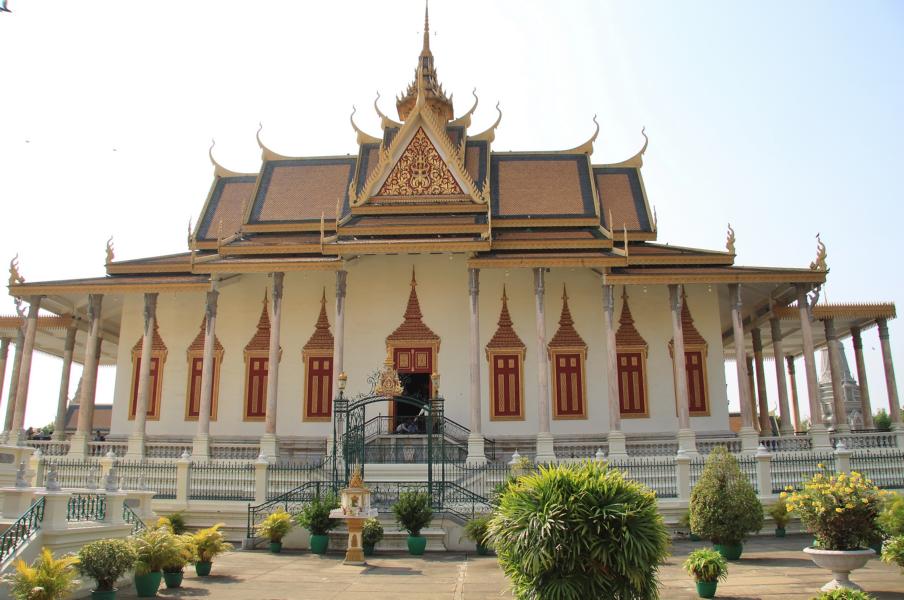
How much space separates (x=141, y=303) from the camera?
23.1 m

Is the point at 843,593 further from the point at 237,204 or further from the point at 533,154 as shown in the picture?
the point at 237,204

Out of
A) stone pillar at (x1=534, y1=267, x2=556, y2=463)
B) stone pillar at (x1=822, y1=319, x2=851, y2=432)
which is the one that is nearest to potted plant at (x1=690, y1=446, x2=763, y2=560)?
stone pillar at (x1=534, y1=267, x2=556, y2=463)

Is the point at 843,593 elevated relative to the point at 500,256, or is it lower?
lower

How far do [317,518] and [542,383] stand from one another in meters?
7.90

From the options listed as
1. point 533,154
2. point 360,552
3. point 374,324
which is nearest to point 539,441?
point 374,324

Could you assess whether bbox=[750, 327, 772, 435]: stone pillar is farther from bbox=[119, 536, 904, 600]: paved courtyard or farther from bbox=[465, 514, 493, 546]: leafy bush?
bbox=[465, 514, 493, 546]: leafy bush

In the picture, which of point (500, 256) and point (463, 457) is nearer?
point (463, 457)

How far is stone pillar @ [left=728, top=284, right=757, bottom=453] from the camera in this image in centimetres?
1894

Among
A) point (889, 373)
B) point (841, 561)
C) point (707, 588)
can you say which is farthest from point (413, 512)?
point (889, 373)

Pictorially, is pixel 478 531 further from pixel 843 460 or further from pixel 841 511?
pixel 843 460

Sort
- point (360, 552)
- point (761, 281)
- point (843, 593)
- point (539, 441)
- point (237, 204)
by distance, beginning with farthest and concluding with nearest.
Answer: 1. point (237, 204)
2. point (761, 281)
3. point (539, 441)
4. point (360, 552)
5. point (843, 593)

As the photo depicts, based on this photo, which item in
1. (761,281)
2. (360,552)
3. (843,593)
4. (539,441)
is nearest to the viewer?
(843,593)

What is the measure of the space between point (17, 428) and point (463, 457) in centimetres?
1128

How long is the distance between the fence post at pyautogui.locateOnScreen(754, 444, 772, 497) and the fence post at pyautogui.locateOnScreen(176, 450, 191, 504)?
37.3 ft
